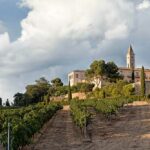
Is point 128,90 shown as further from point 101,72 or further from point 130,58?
point 130,58

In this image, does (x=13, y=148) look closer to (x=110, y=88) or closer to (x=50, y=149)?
(x=50, y=149)

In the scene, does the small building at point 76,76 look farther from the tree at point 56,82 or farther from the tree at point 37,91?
the tree at point 37,91

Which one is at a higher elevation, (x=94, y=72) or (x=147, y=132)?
(x=94, y=72)

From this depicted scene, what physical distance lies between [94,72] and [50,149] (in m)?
76.9

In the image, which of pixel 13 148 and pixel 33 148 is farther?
pixel 33 148

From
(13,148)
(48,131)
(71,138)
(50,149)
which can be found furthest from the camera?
(48,131)

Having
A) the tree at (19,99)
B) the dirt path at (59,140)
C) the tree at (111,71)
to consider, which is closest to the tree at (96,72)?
the tree at (111,71)

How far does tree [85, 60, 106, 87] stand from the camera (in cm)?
10019

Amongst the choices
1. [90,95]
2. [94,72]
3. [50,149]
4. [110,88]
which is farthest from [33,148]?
[94,72]

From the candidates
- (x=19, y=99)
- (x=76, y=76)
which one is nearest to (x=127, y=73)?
(x=76, y=76)

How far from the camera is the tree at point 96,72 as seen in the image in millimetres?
100188

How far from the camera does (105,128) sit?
125 feet

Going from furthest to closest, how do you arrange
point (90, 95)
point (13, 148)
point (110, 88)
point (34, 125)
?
point (90, 95) < point (110, 88) < point (34, 125) < point (13, 148)

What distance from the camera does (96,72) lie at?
10181 cm
